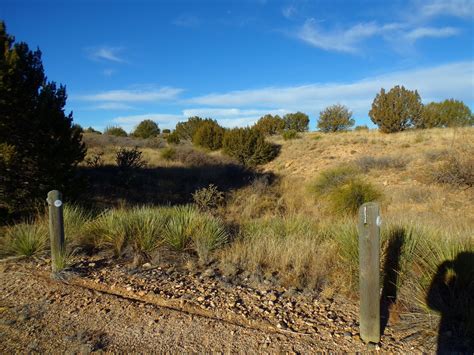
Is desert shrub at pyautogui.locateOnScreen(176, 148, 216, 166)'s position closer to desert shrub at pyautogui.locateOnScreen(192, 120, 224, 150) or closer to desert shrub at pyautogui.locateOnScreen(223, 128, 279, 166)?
desert shrub at pyautogui.locateOnScreen(223, 128, 279, 166)

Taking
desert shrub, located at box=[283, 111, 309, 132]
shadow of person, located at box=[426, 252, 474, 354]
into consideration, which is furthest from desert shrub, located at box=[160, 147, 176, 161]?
desert shrub, located at box=[283, 111, 309, 132]

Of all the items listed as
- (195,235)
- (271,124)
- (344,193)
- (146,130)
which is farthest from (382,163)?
(146,130)

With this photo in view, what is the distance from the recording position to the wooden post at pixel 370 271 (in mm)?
3275

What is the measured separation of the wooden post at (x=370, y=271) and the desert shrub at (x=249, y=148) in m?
22.0

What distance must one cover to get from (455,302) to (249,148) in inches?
899

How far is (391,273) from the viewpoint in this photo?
14.7 ft

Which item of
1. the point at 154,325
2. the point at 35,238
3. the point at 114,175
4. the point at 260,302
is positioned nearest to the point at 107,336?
the point at 154,325

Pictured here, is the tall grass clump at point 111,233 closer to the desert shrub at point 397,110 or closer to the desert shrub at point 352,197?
the desert shrub at point 352,197

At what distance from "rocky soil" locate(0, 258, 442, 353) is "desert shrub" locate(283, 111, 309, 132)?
142ft

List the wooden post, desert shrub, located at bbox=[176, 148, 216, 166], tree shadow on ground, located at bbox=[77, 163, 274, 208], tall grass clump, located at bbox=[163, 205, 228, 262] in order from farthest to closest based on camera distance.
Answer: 1. desert shrub, located at bbox=[176, 148, 216, 166]
2. tree shadow on ground, located at bbox=[77, 163, 274, 208]
3. tall grass clump, located at bbox=[163, 205, 228, 262]
4. the wooden post

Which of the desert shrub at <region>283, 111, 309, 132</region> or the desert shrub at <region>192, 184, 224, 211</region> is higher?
the desert shrub at <region>283, 111, 309, 132</region>

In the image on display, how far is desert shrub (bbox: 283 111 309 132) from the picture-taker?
4684 centimetres

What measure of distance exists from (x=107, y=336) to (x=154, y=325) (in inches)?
17.5

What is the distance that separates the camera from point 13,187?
8461 millimetres
